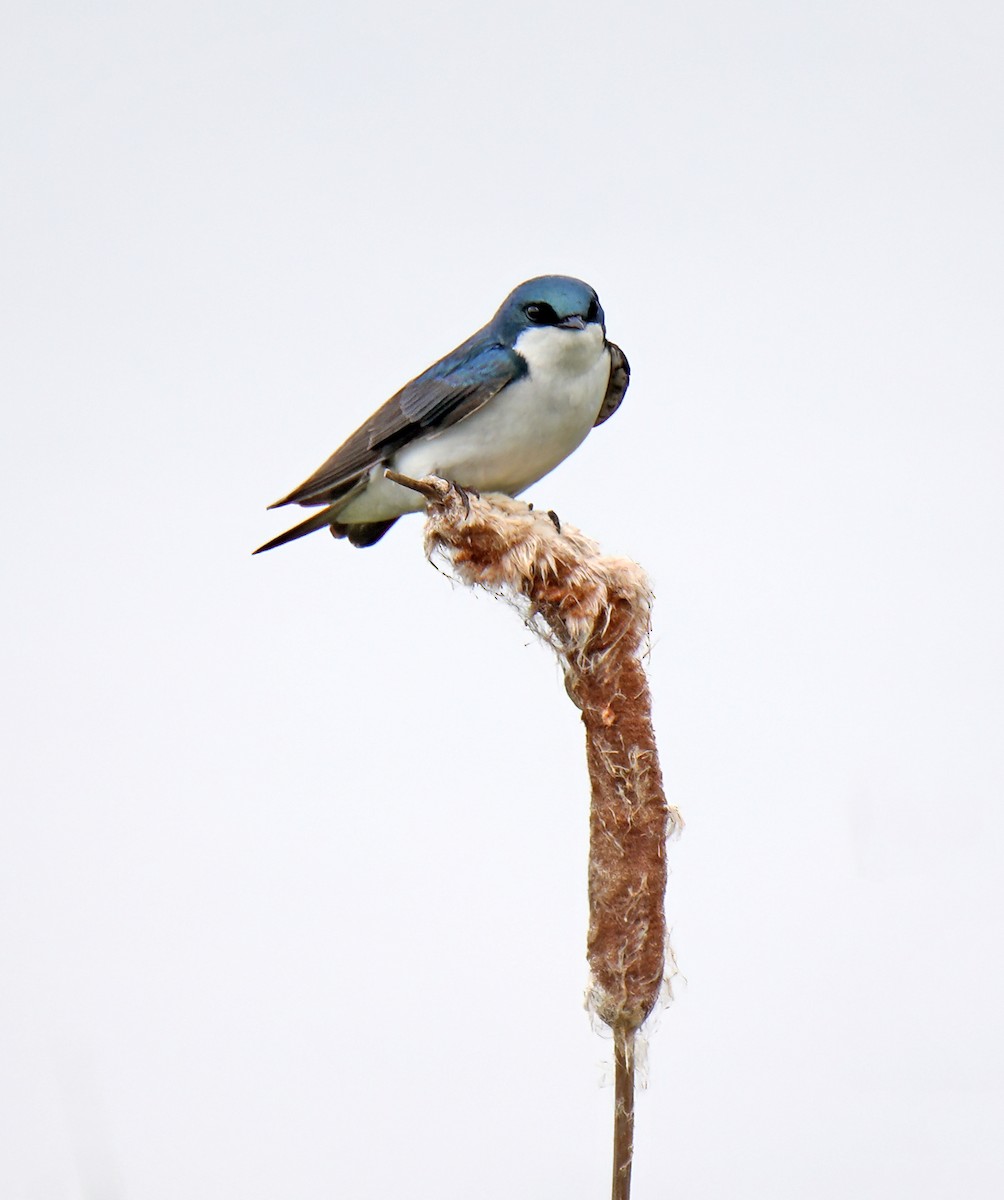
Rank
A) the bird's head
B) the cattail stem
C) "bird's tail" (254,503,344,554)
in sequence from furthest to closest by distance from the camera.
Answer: "bird's tail" (254,503,344,554)
the bird's head
the cattail stem

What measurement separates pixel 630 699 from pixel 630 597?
15cm

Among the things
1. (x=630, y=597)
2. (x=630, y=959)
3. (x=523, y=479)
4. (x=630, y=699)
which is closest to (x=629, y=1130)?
(x=630, y=959)

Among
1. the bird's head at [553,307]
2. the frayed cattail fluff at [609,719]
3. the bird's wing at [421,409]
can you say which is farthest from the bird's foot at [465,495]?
the bird's head at [553,307]

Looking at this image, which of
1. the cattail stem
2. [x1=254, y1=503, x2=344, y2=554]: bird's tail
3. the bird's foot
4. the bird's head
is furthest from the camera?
[x1=254, y1=503, x2=344, y2=554]: bird's tail

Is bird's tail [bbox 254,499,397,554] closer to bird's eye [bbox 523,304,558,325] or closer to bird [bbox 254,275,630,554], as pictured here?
bird [bbox 254,275,630,554]

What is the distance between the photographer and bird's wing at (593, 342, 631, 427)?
2.84 m

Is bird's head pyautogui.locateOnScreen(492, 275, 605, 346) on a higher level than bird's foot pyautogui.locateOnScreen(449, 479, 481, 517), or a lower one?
higher

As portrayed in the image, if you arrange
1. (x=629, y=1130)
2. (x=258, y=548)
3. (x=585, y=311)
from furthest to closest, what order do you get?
(x=258, y=548)
(x=585, y=311)
(x=629, y=1130)

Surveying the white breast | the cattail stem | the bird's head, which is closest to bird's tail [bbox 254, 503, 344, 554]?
the white breast

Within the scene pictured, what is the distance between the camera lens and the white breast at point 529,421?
2623 millimetres

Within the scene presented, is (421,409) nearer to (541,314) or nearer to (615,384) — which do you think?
(541,314)

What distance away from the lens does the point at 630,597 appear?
2201 mm

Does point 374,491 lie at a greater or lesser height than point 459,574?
greater

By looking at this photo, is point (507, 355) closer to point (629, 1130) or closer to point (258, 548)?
point (258, 548)
